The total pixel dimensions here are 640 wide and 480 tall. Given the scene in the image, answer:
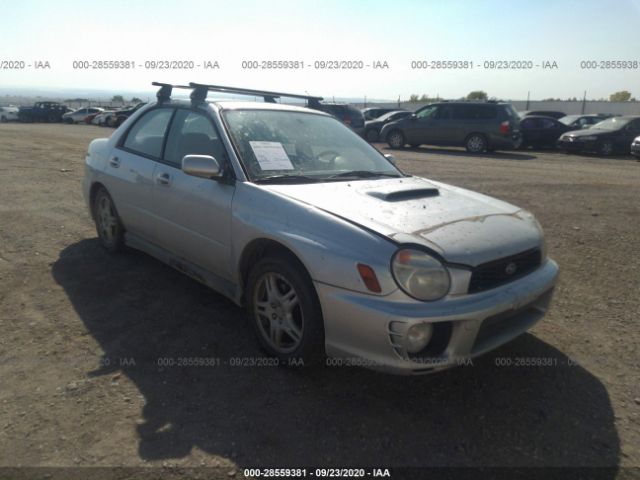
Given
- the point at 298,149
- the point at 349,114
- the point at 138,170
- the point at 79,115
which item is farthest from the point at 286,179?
the point at 79,115

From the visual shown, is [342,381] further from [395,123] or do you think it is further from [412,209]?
[395,123]

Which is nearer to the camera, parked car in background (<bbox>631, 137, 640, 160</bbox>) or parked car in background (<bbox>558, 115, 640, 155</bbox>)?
parked car in background (<bbox>631, 137, 640, 160</bbox>)

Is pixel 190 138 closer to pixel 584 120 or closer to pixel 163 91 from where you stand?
pixel 163 91

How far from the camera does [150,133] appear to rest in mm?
4199

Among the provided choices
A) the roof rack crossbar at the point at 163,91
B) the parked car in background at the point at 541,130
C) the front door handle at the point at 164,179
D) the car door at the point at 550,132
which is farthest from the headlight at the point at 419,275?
the car door at the point at 550,132

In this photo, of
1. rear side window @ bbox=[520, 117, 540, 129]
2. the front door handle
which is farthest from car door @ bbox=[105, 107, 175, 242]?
rear side window @ bbox=[520, 117, 540, 129]

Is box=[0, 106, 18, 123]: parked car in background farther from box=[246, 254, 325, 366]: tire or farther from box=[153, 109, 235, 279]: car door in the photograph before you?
box=[246, 254, 325, 366]: tire

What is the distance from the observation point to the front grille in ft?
8.23

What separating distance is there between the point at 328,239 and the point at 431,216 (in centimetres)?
66

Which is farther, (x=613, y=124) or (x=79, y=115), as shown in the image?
(x=79, y=115)

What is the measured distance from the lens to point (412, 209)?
288cm

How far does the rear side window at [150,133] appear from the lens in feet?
13.3

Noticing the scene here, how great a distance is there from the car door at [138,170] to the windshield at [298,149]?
2.92ft

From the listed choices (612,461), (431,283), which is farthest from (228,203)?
(612,461)
